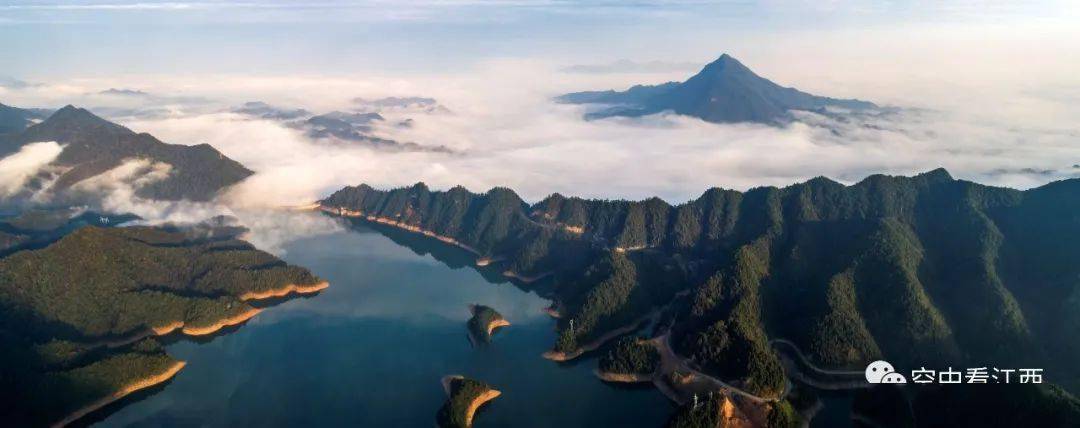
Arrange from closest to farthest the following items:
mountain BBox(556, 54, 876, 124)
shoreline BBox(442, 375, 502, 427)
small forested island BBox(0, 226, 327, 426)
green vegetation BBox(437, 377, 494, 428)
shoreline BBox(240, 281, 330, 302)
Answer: green vegetation BBox(437, 377, 494, 428)
shoreline BBox(442, 375, 502, 427)
small forested island BBox(0, 226, 327, 426)
shoreline BBox(240, 281, 330, 302)
mountain BBox(556, 54, 876, 124)

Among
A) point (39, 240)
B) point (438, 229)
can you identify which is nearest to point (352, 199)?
point (438, 229)

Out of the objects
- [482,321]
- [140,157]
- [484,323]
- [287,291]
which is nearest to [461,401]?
[484,323]

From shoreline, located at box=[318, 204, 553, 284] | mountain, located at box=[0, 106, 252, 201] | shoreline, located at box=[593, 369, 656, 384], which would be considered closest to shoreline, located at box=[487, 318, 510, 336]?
shoreline, located at box=[593, 369, 656, 384]

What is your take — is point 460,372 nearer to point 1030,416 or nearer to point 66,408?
point 66,408

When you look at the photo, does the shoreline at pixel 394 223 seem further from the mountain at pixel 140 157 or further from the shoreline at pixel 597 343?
the shoreline at pixel 597 343

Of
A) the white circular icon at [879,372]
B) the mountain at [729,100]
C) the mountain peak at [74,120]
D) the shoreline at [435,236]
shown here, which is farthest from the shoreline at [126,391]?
the mountain at [729,100]

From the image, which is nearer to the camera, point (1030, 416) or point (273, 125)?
point (1030, 416)

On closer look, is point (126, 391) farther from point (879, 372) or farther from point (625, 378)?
point (879, 372)

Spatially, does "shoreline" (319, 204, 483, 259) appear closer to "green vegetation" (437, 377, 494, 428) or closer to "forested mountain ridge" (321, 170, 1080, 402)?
"forested mountain ridge" (321, 170, 1080, 402)
